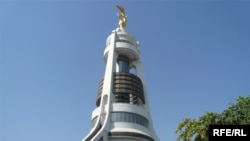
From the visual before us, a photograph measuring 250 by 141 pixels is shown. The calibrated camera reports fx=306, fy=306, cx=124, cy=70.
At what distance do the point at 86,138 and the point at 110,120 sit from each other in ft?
20.0

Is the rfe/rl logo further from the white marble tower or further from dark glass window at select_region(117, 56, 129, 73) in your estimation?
dark glass window at select_region(117, 56, 129, 73)

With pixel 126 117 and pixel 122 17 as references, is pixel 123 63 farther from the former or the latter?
pixel 126 117

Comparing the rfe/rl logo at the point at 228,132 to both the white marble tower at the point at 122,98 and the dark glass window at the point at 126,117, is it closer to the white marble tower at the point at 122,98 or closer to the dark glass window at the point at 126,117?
the white marble tower at the point at 122,98

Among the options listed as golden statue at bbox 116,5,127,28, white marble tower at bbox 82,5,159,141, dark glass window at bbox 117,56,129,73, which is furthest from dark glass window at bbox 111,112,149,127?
golden statue at bbox 116,5,127,28

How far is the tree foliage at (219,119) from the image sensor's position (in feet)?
86.2

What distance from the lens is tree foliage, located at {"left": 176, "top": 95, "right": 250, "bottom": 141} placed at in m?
26.3

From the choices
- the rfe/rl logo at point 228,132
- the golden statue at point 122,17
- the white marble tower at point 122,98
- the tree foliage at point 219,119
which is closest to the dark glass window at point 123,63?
the white marble tower at point 122,98

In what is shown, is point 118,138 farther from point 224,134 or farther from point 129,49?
point 224,134

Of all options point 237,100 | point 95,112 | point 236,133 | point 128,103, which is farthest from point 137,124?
point 236,133

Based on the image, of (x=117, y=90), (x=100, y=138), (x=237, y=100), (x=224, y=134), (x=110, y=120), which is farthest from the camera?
(x=117, y=90)

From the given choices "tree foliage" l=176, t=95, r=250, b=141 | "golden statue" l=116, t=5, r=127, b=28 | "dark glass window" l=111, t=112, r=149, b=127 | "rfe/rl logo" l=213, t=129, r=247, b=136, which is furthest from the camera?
"golden statue" l=116, t=5, r=127, b=28

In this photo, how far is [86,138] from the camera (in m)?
56.7

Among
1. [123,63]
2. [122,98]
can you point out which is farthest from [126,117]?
[123,63]

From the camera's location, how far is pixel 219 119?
26891 millimetres
